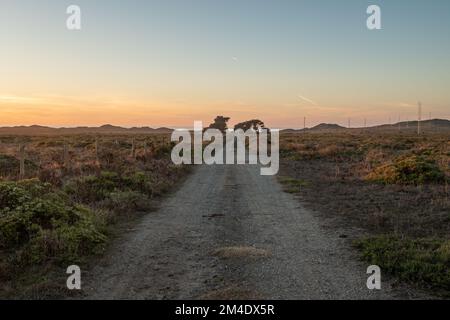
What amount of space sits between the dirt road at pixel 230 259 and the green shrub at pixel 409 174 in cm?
632

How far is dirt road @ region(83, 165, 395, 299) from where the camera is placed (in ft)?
22.1

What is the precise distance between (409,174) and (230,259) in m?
12.7

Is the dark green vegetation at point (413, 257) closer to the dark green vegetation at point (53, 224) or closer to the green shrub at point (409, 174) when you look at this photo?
the dark green vegetation at point (53, 224)

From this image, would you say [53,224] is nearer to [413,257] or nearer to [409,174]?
[413,257]

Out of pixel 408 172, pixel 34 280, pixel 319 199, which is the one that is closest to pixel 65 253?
pixel 34 280

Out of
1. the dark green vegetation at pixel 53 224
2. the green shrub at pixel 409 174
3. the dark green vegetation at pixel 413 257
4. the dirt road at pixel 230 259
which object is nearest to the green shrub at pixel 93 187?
the dark green vegetation at pixel 53 224

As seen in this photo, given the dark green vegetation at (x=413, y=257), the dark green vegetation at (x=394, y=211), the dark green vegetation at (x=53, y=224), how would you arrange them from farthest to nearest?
the dark green vegetation at (x=394, y=211) < the dark green vegetation at (x=53, y=224) < the dark green vegetation at (x=413, y=257)

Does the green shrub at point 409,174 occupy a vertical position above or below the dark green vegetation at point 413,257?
above

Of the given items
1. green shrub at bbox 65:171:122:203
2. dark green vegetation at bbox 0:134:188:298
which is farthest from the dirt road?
green shrub at bbox 65:171:122:203

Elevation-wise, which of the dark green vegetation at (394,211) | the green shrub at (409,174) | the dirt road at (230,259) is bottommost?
the dirt road at (230,259)

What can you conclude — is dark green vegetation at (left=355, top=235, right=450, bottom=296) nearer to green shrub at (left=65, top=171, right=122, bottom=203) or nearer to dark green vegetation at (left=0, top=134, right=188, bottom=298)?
dark green vegetation at (left=0, top=134, right=188, bottom=298)

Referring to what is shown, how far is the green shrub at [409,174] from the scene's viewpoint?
717 inches
